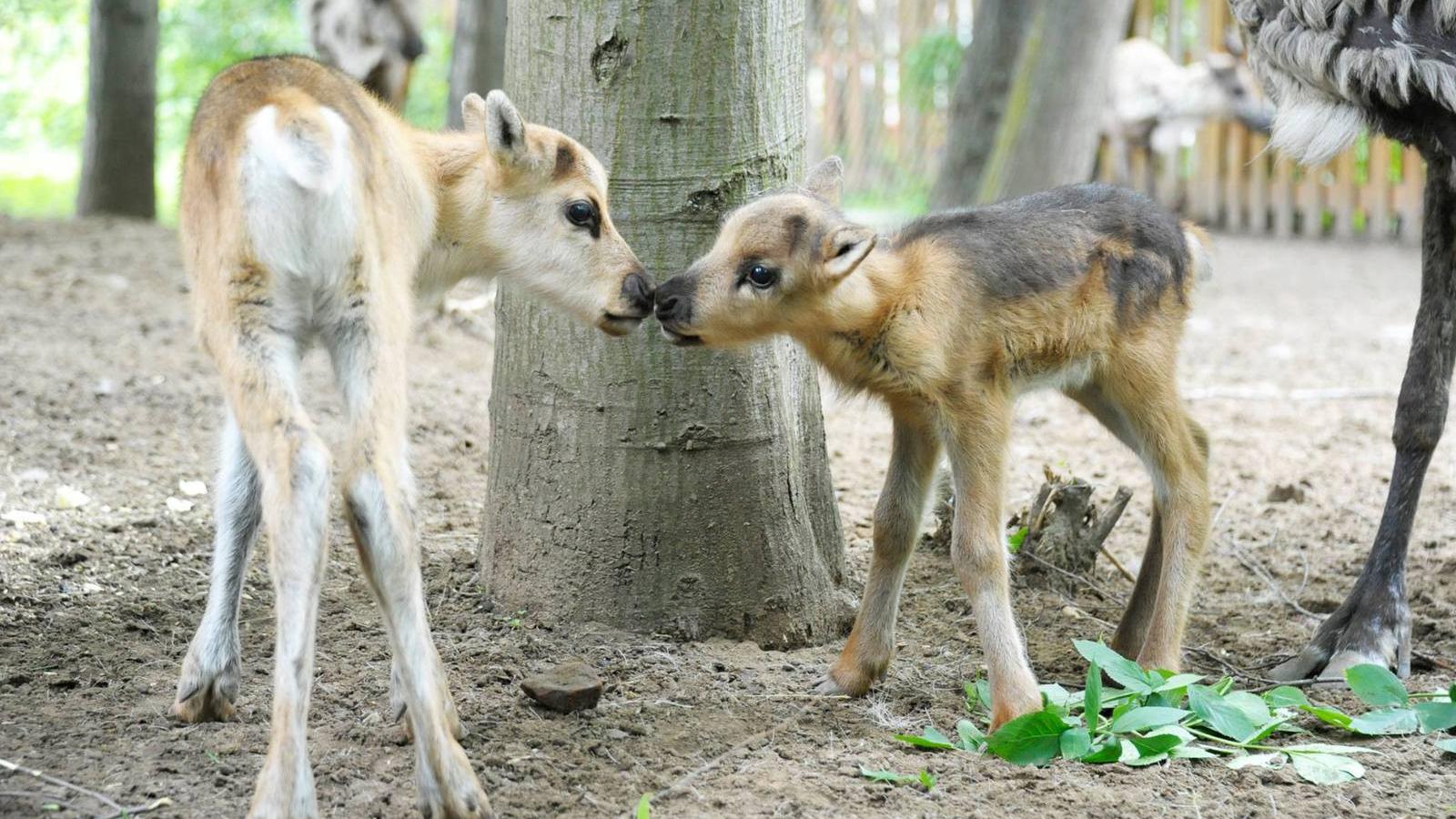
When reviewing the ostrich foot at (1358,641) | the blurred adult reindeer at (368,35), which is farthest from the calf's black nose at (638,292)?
the blurred adult reindeer at (368,35)

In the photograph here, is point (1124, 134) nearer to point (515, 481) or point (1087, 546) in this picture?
point (1087, 546)

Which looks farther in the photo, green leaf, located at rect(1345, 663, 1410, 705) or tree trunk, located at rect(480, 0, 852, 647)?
tree trunk, located at rect(480, 0, 852, 647)

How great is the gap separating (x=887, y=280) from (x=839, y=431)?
12.0 ft

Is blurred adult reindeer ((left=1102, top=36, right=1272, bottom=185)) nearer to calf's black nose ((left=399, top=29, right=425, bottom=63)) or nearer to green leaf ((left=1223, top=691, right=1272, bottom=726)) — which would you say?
calf's black nose ((left=399, top=29, right=425, bottom=63))

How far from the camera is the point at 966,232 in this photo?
178 inches

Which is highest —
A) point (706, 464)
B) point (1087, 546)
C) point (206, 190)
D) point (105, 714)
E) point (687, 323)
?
point (206, 190)

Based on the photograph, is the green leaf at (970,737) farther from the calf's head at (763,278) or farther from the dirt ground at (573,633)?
the calf's head at (763,278)

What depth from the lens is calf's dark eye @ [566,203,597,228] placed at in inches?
173

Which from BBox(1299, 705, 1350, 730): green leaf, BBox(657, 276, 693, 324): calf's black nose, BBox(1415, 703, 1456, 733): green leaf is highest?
BBox(657, 276, 693, 324): calf's black nose

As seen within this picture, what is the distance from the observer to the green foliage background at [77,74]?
1603 centimetres

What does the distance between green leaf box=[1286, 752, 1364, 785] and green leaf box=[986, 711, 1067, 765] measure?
65 centimetres

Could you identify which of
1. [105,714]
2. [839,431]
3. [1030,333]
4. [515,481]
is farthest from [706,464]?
[839,431]

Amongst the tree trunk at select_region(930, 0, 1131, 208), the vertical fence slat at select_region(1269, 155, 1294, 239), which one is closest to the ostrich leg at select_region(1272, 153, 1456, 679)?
the tree trunk at select_region(930, 0, 1131, 208)

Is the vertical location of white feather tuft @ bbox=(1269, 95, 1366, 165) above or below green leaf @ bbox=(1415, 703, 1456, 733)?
above
